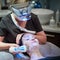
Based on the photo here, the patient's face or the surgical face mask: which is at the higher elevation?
the surgical face mask

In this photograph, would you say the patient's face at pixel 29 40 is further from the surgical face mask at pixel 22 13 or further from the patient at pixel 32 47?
the surgical face mask at pixel 22 13

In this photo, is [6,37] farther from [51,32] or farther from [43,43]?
[51,32]

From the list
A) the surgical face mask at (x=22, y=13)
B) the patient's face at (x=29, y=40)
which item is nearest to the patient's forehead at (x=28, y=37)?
the patient's face at (x=29, y=40)

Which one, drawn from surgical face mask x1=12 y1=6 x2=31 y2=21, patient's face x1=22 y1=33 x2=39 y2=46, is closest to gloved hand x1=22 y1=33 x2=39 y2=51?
patient's face x1=22 y1=33 x2=39 y2=46

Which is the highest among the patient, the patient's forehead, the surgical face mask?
the surgical face mask

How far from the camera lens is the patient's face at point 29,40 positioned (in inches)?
43.7

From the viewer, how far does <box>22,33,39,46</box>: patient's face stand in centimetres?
111

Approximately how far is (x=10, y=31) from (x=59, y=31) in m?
0.54

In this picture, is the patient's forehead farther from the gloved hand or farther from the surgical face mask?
the surgical face mask

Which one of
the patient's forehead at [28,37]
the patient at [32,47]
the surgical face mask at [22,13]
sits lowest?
the patient at [32,47]

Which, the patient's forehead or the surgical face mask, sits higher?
the surgical face mask

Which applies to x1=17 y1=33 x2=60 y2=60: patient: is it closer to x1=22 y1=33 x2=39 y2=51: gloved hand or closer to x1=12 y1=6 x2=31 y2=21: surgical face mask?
x1=22 y1=33 x2=39 y2=51: gloved hand

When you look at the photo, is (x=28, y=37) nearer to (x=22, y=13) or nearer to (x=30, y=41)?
(x=30, y=41)

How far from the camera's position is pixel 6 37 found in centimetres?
117
